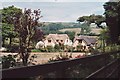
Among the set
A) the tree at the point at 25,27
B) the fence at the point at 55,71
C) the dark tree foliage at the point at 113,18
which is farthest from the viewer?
the dark tree foliage at the point at 113,18

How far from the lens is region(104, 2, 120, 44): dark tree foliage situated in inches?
900

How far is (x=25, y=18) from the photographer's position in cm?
1552

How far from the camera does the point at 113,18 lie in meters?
22.9

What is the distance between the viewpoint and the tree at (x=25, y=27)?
15.0 m

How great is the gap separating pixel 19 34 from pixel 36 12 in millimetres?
1295

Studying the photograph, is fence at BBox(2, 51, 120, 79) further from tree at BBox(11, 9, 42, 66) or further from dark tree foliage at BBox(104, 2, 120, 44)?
dark tree foliage at BBox(104, 2, 120, 44)

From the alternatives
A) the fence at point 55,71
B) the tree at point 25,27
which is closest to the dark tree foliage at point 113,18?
the tree at point 25,27

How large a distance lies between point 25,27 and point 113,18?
9039 mm

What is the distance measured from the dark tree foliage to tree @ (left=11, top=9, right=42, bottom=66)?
8.18 m

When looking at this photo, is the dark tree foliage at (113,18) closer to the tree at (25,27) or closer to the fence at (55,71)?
the tree at (25,27)

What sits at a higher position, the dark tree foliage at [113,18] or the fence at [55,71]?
the dark tree foliage at [113,18]

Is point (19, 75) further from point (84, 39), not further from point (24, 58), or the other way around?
point (84, 39)

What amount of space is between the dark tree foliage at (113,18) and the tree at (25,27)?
8.18 m

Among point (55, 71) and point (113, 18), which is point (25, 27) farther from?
point (55, 71)
